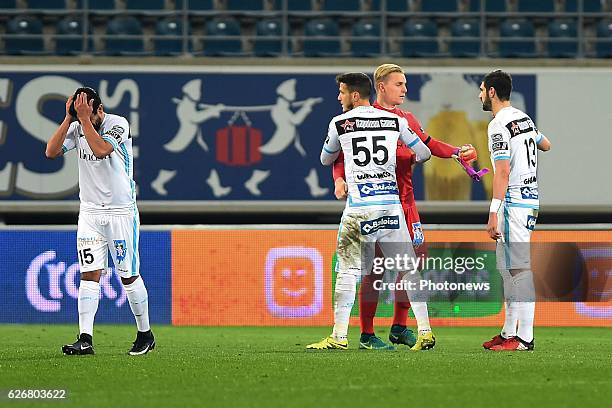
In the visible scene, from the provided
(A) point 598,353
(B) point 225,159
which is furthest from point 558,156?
(A) point 598,353

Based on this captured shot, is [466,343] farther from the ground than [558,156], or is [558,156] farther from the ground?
[558,156]

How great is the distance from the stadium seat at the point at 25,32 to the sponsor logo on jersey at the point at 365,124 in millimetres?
9166

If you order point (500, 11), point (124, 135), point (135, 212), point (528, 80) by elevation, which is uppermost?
point (500, 11)

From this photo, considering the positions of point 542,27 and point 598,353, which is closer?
point 598,353

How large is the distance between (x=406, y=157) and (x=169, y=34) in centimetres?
861

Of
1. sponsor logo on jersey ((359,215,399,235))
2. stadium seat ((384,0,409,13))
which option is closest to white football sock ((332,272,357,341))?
sponsor logo on jersey ((359,215,399,235))

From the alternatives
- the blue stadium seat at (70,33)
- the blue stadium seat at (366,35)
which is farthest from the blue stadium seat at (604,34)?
the blue stadium seat at (70,33)

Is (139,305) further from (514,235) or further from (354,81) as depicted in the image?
(514,235)

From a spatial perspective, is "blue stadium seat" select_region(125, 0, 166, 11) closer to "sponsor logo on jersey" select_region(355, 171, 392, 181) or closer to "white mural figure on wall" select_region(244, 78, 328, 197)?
"white mural figure on wall" select_region(244, 78, 328, 197)

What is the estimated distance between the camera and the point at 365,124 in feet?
27.3

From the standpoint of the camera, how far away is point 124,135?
8.18 meters

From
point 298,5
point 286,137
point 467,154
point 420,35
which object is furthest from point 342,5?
point 467,154

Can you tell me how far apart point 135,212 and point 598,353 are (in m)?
3.32

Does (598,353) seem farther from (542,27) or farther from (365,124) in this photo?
(542,27)
